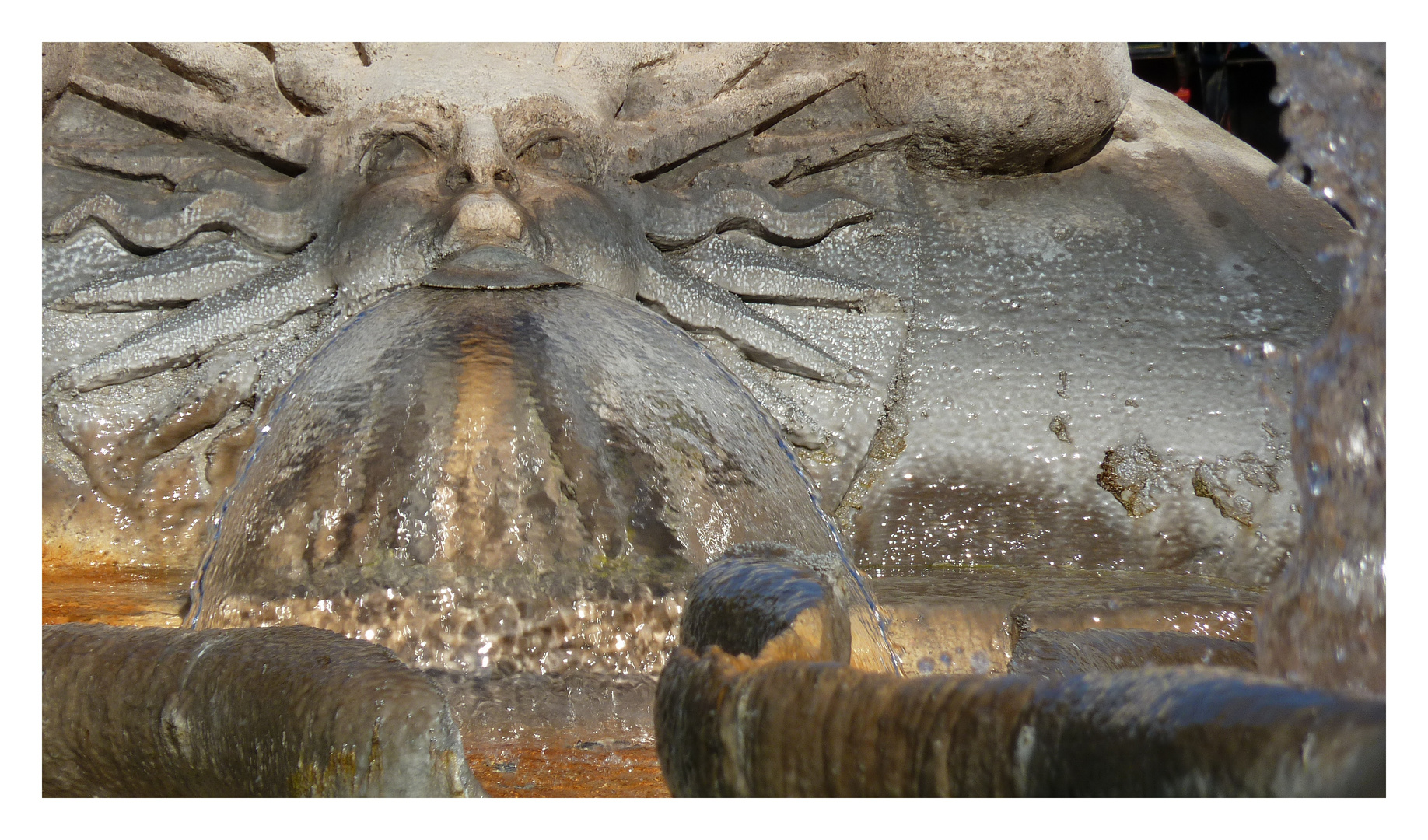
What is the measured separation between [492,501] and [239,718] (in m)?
0.60

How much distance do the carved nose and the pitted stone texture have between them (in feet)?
3.38

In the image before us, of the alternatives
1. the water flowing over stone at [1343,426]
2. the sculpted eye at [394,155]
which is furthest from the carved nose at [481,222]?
the water flowing over stone at [1343,426]

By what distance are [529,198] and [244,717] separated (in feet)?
5.11

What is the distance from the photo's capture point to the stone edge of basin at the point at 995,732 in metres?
0.72

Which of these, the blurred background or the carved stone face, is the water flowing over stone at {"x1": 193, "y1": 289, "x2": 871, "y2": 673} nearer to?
the carved stone face

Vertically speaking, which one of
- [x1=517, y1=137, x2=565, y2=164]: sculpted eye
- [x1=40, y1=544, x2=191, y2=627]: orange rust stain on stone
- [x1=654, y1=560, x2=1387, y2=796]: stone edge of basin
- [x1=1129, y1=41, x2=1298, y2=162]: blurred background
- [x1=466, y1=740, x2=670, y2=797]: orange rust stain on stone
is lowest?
[x1=466, y1=740, x2=670, y2=797]: orange rust stain on stone

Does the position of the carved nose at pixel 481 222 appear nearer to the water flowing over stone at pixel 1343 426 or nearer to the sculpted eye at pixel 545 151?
the sculpted eye at pixel 545 151

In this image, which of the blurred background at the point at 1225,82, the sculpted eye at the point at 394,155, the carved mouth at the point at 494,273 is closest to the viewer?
the carved mouth at the point at 494,273

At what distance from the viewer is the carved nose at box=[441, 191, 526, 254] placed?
2463mm

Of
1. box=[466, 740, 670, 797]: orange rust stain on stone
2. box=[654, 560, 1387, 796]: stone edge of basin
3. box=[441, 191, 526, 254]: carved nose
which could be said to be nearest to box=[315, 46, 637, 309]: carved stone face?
box=[441, 191, 526, 254]: carved nose

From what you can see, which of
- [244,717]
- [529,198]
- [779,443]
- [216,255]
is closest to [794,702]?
[244,717]

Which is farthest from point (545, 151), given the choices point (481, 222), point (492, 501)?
point (492, 501)

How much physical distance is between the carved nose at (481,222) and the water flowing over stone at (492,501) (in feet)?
1.22

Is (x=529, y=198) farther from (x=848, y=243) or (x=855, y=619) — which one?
(x=855, y=619)
